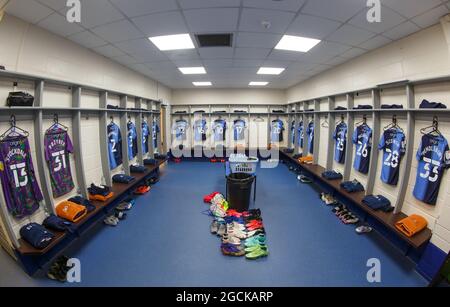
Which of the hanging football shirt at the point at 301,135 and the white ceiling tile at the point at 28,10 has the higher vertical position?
the white ceiling tile at the point at 28,10

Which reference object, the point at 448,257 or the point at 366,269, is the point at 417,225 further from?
the point at 366,269

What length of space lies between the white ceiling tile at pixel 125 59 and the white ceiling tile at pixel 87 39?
0.59m

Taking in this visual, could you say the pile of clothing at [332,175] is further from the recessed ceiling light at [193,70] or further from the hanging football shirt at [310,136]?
the recessed ceiling light at [193,70]

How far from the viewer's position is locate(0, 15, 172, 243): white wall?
1.95 meters

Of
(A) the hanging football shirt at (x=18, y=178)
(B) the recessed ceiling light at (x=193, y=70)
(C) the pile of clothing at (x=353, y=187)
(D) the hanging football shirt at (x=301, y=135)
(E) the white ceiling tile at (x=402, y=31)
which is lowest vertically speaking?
(C) the pile of clothing at (x=353, y=187)

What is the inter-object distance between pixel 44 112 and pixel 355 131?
4.71 meters

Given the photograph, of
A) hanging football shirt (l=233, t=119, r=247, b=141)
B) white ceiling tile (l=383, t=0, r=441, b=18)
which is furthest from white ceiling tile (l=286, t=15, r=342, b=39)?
hanging football shirt (l=233, t=119, r=247, b=141)

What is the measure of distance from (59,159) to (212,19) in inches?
103

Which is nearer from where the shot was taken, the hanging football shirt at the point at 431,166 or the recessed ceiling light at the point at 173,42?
the hanging football shirt at the point at 431,166

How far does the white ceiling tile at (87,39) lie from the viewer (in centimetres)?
252

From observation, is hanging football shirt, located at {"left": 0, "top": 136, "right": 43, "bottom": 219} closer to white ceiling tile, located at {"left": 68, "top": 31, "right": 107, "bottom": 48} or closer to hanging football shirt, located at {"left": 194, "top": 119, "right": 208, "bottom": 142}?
white ceiling tile, located at {"left": 68, "top": 31, "right": 107, "bottom": 48}

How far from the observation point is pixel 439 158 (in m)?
2.06

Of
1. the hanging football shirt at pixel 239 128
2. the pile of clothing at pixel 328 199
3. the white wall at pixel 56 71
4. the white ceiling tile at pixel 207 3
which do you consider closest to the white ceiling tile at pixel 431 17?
the white ceiling tile at pixel 207 3
